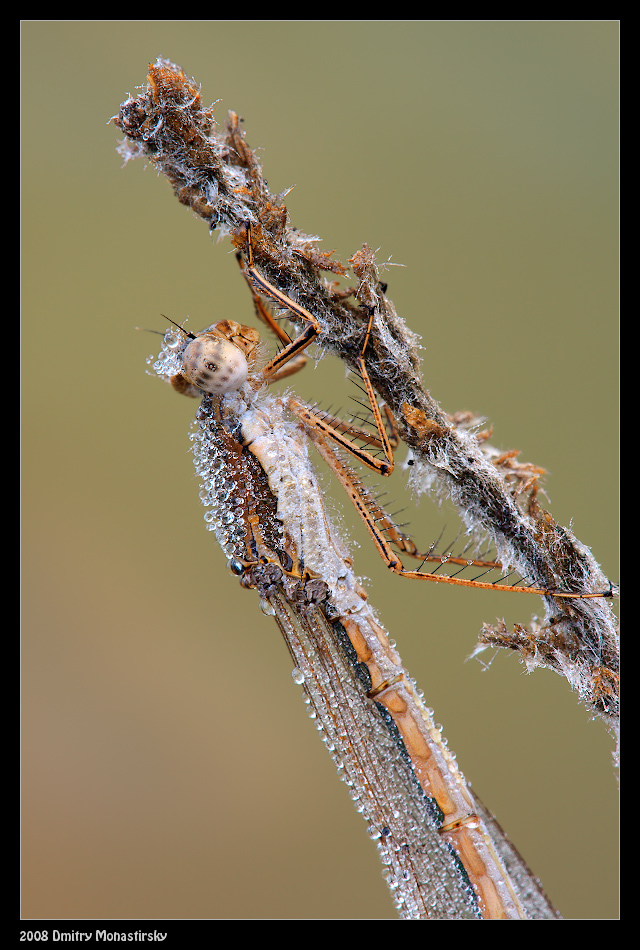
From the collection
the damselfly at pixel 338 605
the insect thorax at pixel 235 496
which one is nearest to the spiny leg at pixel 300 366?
the damselfly at pixel 338 605

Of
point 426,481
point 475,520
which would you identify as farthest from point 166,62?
point 475,520

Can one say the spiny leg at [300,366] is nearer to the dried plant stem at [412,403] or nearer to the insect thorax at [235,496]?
the dried plant stem at [412,403]

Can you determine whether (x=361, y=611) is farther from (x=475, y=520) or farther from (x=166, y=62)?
(x=166, y=62)

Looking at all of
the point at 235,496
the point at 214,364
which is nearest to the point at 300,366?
the point at 214,364

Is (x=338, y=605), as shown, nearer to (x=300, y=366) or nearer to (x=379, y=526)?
(x=379, y=526)

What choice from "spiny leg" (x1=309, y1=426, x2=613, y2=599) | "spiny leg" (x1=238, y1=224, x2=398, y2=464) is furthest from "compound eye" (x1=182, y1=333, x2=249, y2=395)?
"spiny leg" (x1=309, y1=426, x2=613, y2=599)
